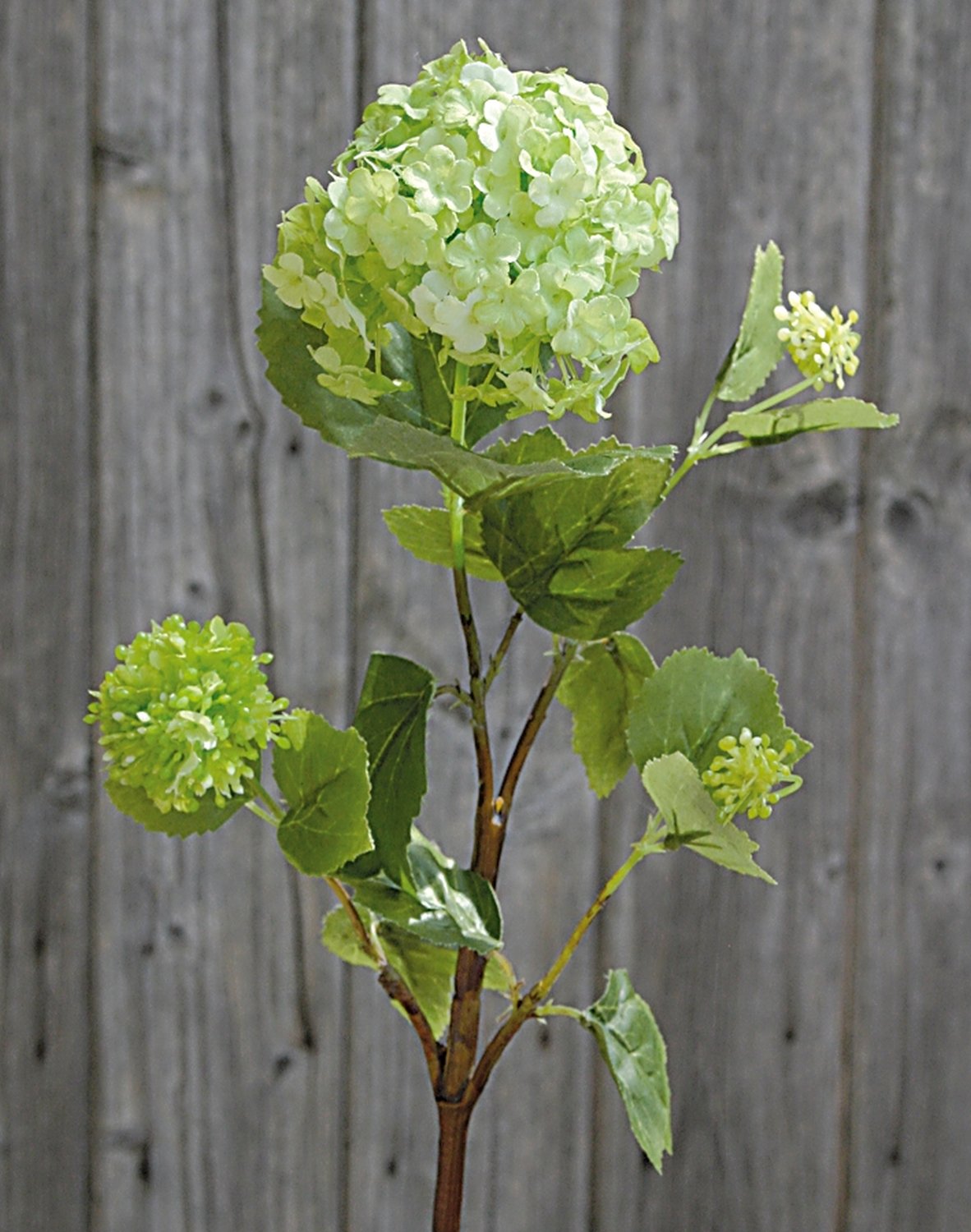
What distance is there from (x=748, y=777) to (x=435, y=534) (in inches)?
5.0

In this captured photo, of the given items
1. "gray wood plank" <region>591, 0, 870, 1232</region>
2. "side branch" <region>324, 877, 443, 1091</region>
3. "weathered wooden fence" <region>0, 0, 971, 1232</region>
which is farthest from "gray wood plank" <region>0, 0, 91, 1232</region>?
"side branch" <region>324, 877, 443, 1091</region>

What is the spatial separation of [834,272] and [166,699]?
701mm

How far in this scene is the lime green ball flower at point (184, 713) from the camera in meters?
0.36

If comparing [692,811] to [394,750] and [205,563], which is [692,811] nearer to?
[394,750]

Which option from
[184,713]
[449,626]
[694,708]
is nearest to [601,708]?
[694,708]

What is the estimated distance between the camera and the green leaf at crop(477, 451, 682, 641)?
410 millimetres

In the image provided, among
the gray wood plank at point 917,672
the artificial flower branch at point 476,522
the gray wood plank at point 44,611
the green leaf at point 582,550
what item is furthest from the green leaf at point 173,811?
the gray wood plank at point 917,672

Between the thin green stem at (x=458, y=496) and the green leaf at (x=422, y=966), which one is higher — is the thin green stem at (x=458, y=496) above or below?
above

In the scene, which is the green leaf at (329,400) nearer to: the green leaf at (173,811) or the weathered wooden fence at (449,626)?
the green leaf at (173,811)

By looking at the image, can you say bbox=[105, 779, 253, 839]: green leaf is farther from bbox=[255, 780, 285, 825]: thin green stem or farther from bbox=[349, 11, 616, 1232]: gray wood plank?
bbox=[349, 11, 616, 1232]: gray wood plank

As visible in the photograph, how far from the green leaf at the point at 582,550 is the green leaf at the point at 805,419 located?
0.05 metres

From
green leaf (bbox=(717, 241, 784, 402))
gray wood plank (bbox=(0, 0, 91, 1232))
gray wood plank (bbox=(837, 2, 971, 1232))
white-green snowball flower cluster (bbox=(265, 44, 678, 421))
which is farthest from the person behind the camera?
gray wood plank (bbox=(837, 2, 971, 1232))

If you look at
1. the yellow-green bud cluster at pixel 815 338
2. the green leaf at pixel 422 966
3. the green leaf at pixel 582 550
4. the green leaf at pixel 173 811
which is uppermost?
the yellow-green bud cluster at pixel 815 338

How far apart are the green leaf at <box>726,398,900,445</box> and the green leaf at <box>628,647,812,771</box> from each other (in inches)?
3.0
